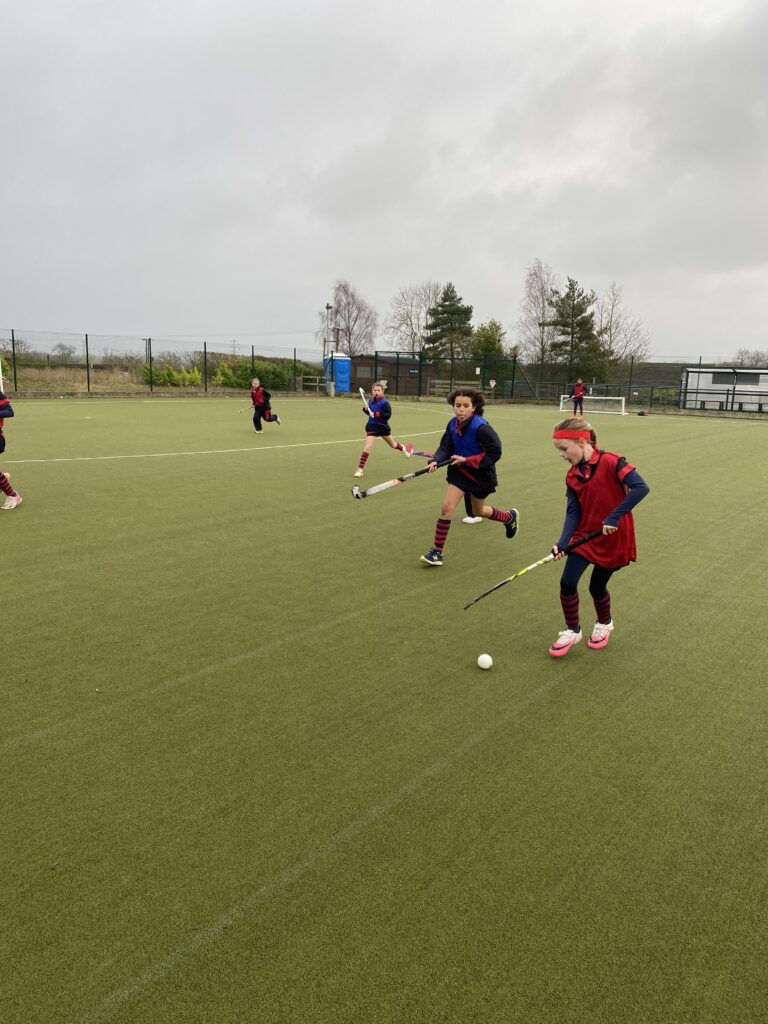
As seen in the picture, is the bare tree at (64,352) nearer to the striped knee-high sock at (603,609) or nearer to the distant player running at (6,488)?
the distant player running at (6,488)

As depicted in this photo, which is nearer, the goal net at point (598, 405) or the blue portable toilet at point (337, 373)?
the goal net at point (598, 405)

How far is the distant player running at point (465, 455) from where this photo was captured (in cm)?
686

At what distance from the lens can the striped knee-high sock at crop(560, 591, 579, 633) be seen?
4.68m

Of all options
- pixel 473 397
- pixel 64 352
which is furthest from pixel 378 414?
pixel 64 352

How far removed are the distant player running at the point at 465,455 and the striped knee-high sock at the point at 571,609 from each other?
2.18m

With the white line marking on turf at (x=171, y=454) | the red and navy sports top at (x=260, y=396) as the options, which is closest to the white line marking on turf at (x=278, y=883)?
the white line marking on turf at (x=171, y=454)

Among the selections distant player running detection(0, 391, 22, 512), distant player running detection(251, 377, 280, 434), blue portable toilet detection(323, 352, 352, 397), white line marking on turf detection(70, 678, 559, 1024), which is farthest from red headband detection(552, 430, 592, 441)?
blue portable toilet detection(323, 352, 352, 397)

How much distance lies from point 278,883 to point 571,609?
2.86 metres

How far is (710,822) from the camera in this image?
9.87ft

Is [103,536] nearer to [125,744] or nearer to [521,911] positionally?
[125,744]

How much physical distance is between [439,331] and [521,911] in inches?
2500

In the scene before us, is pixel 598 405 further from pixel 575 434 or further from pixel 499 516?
pixel 575 434

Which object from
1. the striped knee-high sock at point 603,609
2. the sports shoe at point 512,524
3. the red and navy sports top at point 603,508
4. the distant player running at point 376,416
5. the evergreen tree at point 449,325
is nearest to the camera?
the red and navy sports top at point 603,508

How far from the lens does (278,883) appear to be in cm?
259
